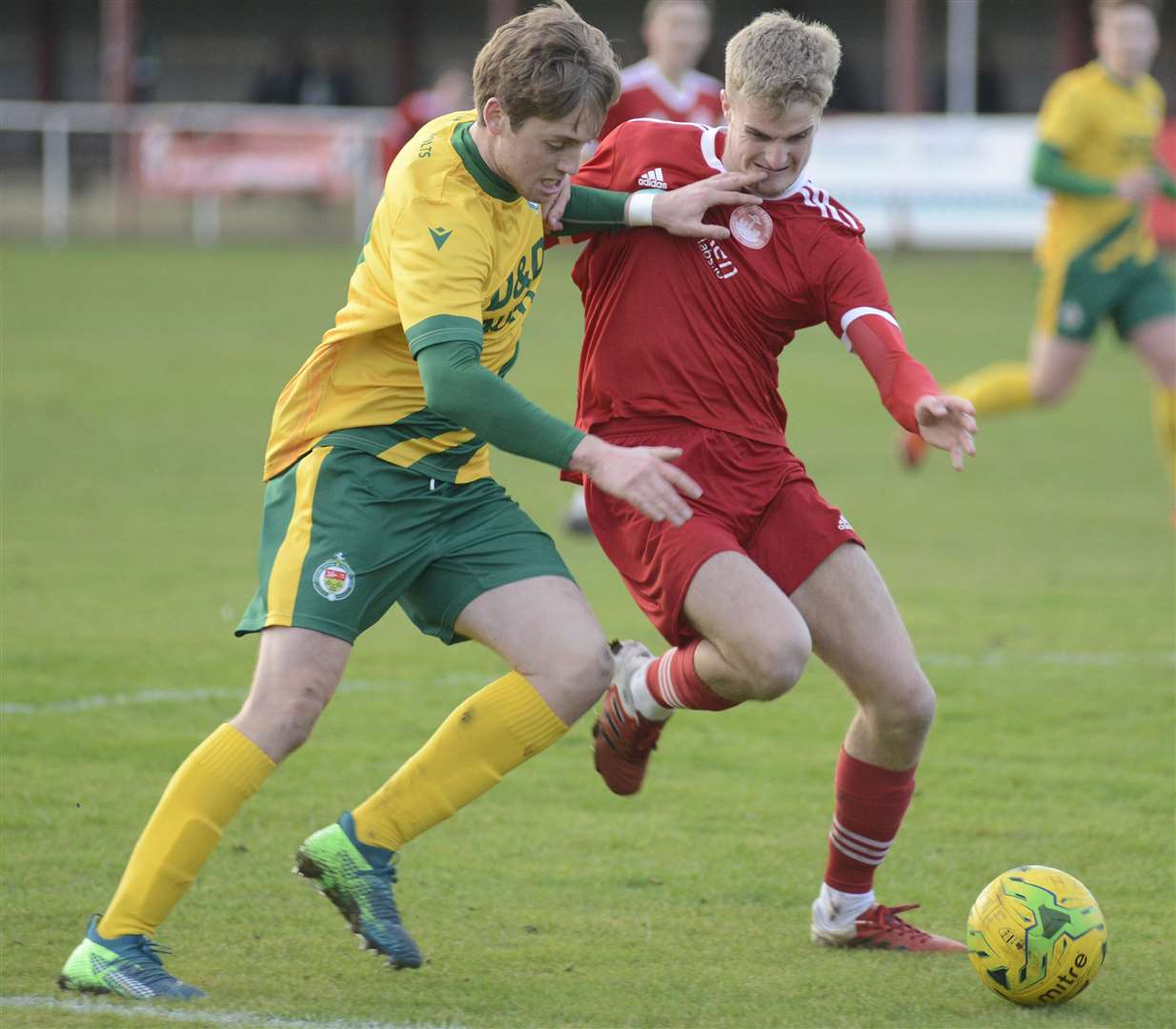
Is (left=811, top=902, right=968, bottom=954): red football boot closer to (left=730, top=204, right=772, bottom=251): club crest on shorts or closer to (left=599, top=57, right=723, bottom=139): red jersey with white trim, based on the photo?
(left=730, top=204, right=772, bottom=251): club crest on shorts

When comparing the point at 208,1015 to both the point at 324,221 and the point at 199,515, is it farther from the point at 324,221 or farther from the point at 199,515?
the point at 324,221

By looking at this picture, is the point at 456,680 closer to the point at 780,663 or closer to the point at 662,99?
the point at 780,663

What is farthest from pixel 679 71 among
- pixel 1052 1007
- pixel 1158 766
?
pixel 1052 1007

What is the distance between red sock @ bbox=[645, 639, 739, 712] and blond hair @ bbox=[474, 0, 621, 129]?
1.32 metres

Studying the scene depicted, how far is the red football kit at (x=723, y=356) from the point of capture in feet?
14.8

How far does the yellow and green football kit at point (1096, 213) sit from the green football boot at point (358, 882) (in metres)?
6.47

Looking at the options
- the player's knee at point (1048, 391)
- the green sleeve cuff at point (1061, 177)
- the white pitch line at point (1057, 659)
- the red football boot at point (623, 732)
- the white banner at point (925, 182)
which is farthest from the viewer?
the white banner at point (925, 182)

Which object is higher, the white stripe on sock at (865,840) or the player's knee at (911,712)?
the player's knee at (911,712)

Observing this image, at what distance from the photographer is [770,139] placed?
174 inches

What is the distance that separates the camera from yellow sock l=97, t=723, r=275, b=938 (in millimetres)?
4023

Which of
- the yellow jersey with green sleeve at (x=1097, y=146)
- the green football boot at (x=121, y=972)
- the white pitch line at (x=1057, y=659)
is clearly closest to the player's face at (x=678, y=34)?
the yellow jersey with green sleeve at (x=1097, y=146)

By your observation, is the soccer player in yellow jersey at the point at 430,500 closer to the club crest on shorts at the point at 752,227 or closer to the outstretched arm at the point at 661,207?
the outstretched arm at the point at 661,207

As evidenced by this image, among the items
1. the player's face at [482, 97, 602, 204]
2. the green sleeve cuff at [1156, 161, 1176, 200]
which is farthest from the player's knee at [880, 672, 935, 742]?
the green sleeve cuff at [1156, 161, 1176, 200]

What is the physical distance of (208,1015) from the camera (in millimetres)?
3902
